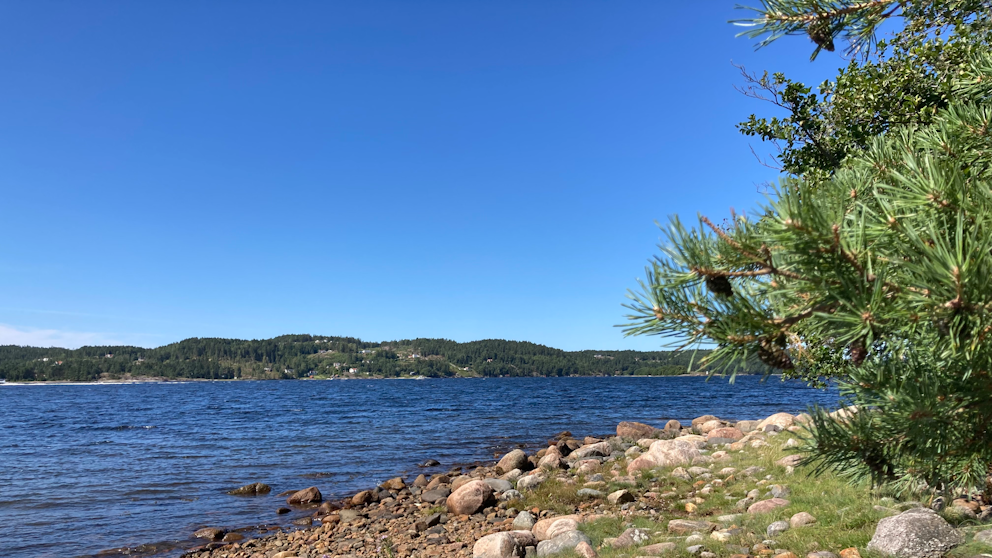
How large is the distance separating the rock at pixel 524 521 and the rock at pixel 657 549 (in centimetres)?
370

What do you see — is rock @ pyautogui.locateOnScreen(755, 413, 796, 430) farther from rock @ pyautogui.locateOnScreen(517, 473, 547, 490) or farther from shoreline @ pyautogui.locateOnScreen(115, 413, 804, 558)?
rock @ pyautogui.locateOnScreen(517, 473, 547, 490)

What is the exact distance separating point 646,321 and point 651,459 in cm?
1536

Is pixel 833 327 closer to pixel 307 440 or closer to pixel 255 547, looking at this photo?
pixel 255 547

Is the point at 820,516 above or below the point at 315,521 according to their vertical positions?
above

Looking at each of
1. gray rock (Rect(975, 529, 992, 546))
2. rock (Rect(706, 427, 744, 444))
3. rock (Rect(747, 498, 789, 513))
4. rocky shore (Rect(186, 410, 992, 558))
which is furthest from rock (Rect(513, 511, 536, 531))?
rock (Rect(706, 427, 744, 444))

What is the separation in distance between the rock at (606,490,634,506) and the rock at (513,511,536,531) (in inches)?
77.0

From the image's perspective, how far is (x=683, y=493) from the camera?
13.2 m

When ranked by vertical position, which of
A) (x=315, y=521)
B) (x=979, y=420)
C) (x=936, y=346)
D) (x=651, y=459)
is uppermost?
(x=936, y=346)

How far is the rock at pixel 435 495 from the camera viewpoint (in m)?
16.3

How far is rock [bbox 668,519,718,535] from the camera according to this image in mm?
9281

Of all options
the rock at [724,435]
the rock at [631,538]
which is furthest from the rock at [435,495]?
the rock at [724,435]

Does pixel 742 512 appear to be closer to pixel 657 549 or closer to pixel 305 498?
pixel 657 549

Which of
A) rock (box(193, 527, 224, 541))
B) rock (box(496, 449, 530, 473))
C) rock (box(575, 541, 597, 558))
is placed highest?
rock (box(575, 541, 597, 558))

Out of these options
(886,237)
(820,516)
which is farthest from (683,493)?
(886,237)
